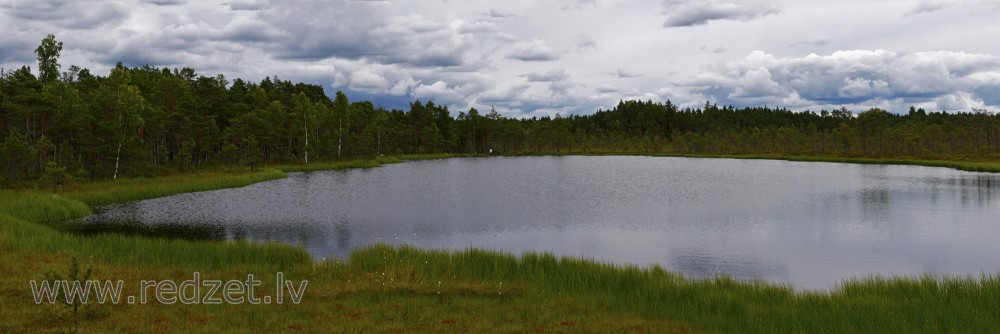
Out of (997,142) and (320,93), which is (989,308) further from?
(320,93)

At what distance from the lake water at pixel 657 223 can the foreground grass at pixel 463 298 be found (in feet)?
20.9

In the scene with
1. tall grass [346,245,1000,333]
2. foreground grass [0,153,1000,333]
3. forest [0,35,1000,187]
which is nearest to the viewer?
foreground grass [0,153,1000,333]

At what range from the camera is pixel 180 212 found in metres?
43.7

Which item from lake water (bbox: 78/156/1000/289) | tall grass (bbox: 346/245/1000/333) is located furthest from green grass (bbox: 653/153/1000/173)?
tall grass (bbox: 346/245/1000/333)

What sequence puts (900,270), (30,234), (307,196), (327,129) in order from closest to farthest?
(900,270)
(30,234)
(307,196)
(327,129)

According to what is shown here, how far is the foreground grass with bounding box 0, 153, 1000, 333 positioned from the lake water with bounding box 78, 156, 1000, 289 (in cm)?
636

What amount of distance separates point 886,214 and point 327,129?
377ft

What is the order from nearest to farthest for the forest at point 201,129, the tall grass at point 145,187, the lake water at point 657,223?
1. the lake water at point 657,223
2. the tall grass at point 145,187
3. the forest at point 201,129

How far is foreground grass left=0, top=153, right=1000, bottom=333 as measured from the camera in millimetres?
13508

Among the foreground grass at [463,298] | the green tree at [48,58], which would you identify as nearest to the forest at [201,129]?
the green tree at [48,58]

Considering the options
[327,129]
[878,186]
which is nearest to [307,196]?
[878,186]

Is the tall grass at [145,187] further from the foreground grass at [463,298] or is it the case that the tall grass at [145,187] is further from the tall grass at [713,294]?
the tall grass at [713,294]

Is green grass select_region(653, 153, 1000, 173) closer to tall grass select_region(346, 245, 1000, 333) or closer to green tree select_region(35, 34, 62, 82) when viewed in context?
tall grass select_region(346, 245, 1000, 333)

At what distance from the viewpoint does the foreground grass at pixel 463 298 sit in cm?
1351
